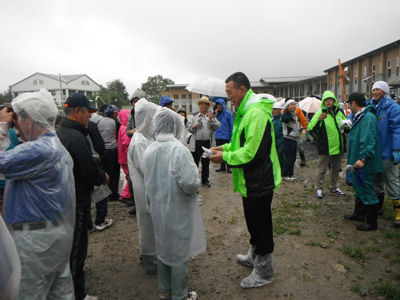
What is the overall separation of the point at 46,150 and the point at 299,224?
3.94 meters

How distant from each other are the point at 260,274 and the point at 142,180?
1.74m

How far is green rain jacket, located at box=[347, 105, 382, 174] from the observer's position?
12.6ft

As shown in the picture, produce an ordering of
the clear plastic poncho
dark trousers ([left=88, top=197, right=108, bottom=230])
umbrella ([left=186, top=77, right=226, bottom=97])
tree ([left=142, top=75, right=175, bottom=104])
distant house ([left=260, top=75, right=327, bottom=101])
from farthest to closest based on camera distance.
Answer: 1. tree ([left=142, top=75, right=175, bottom=104])
2. distant house ([left=260, top=75, right=327, bottom=101])
3. umbrella ([left=186, top=77, right=226, bottom=97])
4. dark trousers ([left=88, top=197, right=108, bottom=230])
5. the clear plastic poncho

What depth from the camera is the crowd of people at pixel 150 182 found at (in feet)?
6.05

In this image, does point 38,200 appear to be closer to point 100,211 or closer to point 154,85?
point 100,211

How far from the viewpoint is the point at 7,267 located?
1101mm

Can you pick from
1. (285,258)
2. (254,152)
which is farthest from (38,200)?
(285,258)

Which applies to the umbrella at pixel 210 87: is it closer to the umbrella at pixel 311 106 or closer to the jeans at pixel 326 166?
the jeans at pixel 326 166

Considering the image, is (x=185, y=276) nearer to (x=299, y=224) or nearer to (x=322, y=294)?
(x=322, y=294)

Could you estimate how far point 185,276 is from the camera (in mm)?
2562

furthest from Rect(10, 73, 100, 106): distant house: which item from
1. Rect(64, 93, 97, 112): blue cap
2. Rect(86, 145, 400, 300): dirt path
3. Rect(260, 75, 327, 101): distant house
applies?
Rect(64, 93, 97, 112): blue cap

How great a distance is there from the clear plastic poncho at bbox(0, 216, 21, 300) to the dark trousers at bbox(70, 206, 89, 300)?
1403mm

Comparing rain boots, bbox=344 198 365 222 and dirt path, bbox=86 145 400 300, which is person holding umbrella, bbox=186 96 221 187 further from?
rain boots, bbox=344 198 365 222

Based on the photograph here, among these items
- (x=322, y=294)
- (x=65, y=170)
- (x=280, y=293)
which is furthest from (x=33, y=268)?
(x=322, y=294)
